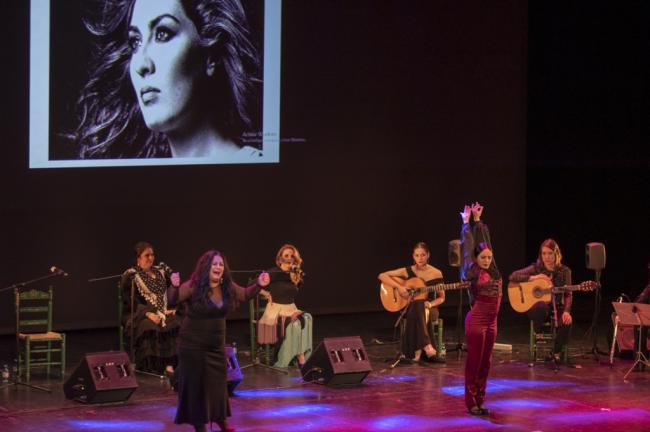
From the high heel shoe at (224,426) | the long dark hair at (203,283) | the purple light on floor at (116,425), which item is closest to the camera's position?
the long dark hair at (203,283)

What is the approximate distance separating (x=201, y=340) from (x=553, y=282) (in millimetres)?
4181

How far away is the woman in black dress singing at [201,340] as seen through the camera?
655 cm

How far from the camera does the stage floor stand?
732cm

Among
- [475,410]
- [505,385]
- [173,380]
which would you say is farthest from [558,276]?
[173,380]

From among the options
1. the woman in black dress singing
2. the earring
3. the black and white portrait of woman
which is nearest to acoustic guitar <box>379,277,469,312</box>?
the black and white portrait of woman

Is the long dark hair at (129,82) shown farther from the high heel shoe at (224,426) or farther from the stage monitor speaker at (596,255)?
the high heel shoe at (224,426)

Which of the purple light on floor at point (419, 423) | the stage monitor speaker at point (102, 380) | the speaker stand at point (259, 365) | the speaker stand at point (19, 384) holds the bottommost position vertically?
the purple light on floor at point (419, 423)

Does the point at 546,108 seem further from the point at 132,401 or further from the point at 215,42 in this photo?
the point at 132,401

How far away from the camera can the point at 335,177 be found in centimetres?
1223

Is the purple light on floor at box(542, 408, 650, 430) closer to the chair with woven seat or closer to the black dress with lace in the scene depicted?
the black dress with lace

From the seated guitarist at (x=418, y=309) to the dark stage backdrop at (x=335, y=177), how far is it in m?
2.37

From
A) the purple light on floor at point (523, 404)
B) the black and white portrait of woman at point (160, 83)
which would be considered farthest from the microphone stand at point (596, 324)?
the black and white portrait of woman at point (160, 83)

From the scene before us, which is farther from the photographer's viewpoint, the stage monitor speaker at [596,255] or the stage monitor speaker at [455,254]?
the stage monitor speaker at [596,255]

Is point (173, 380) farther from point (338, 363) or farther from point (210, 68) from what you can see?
point (210, 68)
